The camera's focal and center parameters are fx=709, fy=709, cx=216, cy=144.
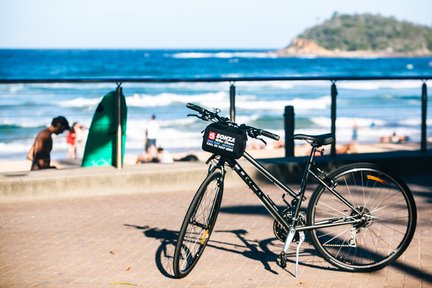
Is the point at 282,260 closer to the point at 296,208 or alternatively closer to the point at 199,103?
the point at 296,208

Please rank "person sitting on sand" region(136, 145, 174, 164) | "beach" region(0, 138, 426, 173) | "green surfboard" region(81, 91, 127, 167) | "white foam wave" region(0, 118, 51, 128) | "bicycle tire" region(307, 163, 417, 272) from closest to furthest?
Answer: "bicycle tire" region(307, 163, 417, 272)
"green surfboard" region(81, 91, 127, 167)
"person sitting on sand" region(136, 145, 174, 164)
"beach" region(0, 138, 426, 173)
"white foam wave" region(0, 118, 51, 128)

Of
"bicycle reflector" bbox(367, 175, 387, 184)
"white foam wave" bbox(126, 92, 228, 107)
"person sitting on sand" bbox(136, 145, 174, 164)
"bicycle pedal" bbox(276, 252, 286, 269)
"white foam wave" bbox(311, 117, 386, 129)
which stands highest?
"bicycle reflector" bbox(367, 175, 387, 184)

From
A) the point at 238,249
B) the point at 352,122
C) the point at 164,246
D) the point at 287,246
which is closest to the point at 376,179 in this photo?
the point at 287,246

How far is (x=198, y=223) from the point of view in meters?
4.95

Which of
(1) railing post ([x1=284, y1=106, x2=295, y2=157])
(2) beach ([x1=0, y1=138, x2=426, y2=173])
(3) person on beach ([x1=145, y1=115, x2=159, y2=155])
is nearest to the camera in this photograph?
(1) railing post ([x1=284, y1=106, x2=295, y2=157])

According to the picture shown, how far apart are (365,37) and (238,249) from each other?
144 metres

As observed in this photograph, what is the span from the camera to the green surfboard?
27.5 feet

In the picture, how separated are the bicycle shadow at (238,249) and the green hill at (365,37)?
138 m

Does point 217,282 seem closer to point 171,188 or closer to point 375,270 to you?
point 375,270

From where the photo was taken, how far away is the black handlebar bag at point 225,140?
481 cm

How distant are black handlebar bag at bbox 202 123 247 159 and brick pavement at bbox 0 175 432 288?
91 centimetres

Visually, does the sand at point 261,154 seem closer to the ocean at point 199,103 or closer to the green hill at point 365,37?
the ocean at point 199,103

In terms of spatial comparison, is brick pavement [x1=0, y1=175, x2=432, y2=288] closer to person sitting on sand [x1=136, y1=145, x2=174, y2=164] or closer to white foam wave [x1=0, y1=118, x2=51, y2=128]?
person sitting on sand [x1=136, y1=145, x2=174, y2=164]

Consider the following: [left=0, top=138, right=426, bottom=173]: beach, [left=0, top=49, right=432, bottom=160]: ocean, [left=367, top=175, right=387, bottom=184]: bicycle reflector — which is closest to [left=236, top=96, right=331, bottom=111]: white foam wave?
[left=0, top=49, right=432, bottom=160]: ocean
